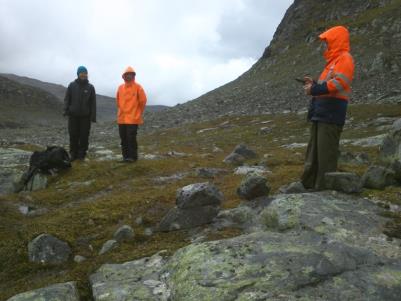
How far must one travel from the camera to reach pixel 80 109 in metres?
16.2

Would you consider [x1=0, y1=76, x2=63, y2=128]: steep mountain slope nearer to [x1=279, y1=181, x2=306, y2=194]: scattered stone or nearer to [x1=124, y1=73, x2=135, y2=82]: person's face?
[x1=124, y1=73, x2=135, y2=82]: person's face

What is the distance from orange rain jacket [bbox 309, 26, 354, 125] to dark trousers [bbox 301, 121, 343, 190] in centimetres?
16

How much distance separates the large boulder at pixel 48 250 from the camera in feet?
23.4

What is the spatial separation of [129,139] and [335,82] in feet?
28.8

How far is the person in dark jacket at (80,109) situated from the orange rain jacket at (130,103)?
111 cm

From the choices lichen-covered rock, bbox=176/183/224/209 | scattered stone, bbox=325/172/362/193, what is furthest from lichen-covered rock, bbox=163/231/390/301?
scattered stone, bbox=325/172/362/193

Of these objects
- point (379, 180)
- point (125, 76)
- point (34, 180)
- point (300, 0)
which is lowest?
point (34, 180)

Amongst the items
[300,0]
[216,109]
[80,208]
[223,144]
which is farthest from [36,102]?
[80,208]

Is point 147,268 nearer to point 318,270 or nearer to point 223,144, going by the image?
point 318,270

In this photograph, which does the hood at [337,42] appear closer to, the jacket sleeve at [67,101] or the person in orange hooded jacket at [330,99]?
the person in orange hooded jacket at [330,99]

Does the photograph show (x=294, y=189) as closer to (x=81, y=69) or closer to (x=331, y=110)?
(x=331, y=110)

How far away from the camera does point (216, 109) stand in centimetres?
4594

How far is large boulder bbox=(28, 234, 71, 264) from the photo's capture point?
23.4 ft

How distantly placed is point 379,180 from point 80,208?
5.61 m
